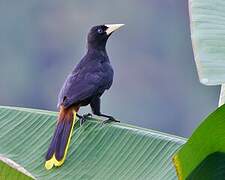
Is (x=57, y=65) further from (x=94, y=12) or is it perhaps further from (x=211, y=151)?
(x=211, y=151)

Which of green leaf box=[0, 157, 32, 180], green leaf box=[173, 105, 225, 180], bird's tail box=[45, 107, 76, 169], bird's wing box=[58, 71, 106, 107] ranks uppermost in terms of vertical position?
green leaf box=[173, 105, 225, 180]

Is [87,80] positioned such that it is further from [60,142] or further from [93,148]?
[93,148]

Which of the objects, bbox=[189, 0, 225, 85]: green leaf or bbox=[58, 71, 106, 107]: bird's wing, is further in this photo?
bbox=[58, 71, 106, 107]: bird's wing

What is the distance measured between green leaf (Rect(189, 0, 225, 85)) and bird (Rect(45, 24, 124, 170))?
2.43 feet

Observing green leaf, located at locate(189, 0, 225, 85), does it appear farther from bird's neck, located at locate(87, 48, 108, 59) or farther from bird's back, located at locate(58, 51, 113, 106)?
bird's neck, located at locate(87, 48, 108, 59)

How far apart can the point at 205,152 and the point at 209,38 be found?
251mm

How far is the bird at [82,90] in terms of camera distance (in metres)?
2.35

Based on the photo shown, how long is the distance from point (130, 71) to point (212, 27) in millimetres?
12847

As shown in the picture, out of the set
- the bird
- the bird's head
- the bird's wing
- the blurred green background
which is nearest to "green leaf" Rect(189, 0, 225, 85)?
the bird

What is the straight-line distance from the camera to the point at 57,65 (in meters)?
14.8

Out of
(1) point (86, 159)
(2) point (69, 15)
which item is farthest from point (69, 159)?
(2) point (69, 15)

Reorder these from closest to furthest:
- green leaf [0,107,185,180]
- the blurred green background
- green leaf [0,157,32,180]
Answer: green leaf [0,157,32,180]
green leaf [0,107,185,180]
the blurred green background

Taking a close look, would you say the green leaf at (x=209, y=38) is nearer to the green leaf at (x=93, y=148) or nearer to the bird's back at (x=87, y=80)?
the green leaf at (x=93, y=148)

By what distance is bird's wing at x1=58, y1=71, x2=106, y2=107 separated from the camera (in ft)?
9.30
